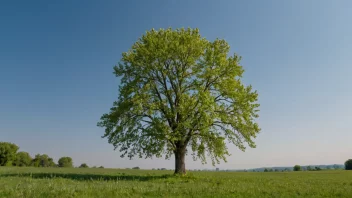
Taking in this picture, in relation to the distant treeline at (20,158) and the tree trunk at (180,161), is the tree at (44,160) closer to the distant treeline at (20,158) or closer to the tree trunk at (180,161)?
the distant treeline at (20,158)

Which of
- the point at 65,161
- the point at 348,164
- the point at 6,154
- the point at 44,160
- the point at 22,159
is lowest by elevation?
the point at 65,161

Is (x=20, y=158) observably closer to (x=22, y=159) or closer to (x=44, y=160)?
(x=22, y=159)

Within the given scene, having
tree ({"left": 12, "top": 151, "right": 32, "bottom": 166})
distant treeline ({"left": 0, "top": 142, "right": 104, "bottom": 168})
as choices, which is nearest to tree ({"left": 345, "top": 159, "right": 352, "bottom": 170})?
distant treeline ({"left": 0, "top": 142, "right": 104, "bottom": 168})

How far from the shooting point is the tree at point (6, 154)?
122438 millimetres

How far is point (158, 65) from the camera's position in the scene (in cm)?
3334

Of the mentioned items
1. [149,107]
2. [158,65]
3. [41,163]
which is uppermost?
[158,65]

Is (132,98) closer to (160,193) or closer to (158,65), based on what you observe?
(158,65)

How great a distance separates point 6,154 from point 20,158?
50.9ft

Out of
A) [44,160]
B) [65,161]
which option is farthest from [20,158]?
[65,161]

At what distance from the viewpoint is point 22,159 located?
460 ft

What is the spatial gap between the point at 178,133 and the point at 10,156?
123 m

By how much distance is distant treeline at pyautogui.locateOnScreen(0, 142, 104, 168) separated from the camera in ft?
405

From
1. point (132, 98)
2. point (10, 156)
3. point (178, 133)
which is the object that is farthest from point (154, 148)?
point (10, 156)

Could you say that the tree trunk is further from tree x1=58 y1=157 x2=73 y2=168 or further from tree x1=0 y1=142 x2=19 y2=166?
tree x1=58 y1=157 x2=73 y2=168
